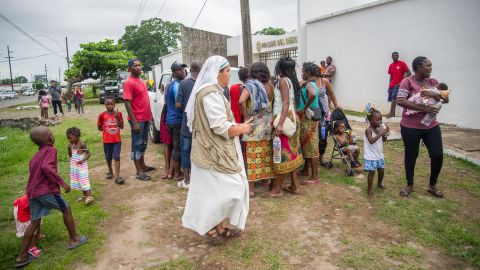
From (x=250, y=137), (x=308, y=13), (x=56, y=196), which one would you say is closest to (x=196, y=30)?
(x=308, y=13)

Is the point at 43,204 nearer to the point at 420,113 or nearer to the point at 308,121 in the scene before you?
the point at 308,121

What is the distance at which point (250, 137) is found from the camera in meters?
4.57

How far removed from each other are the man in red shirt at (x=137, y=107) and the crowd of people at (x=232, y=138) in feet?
0.05

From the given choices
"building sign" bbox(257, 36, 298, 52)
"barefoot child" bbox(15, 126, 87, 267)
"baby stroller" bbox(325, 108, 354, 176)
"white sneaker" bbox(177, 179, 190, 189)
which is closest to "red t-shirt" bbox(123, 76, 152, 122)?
"white sneaker" bbox(177, 179, 190, 189)

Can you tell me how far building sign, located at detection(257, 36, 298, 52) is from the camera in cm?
1648

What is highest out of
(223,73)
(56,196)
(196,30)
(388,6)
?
(196,30)

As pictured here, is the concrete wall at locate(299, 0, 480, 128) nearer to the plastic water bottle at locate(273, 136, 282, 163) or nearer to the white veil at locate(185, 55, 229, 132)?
the plastic water bottle at locate(273, 136, 282, 163)

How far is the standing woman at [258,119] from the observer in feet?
14.4

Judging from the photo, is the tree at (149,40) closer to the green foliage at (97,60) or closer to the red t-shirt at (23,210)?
the green foliage at (97,60)

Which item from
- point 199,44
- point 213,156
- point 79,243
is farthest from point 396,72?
point 199,44

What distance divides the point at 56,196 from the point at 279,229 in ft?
7.80

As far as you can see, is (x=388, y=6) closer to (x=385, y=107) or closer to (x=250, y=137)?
(x=385, y=107)

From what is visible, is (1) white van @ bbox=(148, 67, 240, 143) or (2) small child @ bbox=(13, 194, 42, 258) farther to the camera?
(1) white van @ bbox=(148, 67, 240, 143)

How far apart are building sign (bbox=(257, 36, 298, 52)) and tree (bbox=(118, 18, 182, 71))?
4016cm
